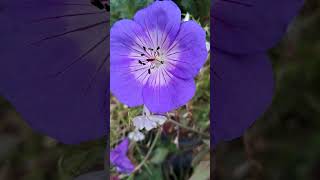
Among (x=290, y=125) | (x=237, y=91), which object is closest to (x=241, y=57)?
(x=237, y=91)

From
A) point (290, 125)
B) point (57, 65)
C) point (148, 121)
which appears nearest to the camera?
point (148, 121)

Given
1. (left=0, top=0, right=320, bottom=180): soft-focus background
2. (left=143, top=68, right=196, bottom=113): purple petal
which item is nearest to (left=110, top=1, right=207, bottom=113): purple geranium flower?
(left=143, top=68, right=196, bottom=113): purple petal

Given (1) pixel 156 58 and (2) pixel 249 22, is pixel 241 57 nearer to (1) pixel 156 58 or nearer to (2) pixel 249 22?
(2) pixel 249 22

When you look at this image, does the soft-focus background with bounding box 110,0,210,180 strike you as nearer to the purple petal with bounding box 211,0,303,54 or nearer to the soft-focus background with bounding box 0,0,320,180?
the purple petal with bounding box 211,0,303,54

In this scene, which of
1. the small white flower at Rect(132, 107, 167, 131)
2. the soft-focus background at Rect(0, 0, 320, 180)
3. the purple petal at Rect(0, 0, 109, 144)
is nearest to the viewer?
the small white flower at Rect(132, 107, 167, 131)

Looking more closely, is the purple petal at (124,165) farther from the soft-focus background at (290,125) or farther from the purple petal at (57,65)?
the soft-focus background at (290,125)

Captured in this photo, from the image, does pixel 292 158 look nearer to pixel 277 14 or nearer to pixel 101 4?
pixel 277 14

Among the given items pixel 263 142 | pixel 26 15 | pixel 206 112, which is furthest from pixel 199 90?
pixel 263 142
